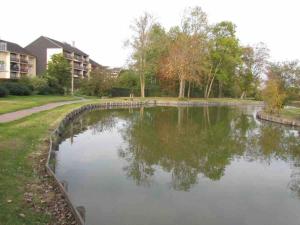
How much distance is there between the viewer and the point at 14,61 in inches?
2303

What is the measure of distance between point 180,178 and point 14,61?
5691 cm

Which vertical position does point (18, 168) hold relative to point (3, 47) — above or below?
below

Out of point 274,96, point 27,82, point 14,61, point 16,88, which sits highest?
point 14,61

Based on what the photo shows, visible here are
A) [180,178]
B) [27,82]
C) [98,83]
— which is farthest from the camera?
[98,83]

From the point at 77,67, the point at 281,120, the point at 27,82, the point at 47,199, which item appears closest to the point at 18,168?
the point at 47,199

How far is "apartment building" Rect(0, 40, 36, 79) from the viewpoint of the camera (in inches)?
2232

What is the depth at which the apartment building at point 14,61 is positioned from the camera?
56688 millimetres

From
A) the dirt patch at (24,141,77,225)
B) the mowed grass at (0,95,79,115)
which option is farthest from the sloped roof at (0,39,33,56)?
the dirt patch at (24,141,77,225)

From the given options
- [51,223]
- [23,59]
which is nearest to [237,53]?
[23,59]

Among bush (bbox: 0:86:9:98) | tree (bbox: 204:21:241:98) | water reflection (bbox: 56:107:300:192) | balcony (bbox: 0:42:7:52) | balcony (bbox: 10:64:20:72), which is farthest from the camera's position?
balcony (bbox: 10:64:20:72)

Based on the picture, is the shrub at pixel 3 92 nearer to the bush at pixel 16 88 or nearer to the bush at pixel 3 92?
the bush at pixel 3 92

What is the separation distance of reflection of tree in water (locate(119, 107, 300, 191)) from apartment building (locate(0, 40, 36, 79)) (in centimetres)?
4321

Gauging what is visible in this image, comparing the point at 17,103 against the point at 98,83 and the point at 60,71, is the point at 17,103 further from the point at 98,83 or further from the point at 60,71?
the point at 98,83

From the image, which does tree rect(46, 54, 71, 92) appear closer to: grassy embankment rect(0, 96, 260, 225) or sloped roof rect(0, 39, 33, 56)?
sloped roof rect(0, 39, 33, 56)
